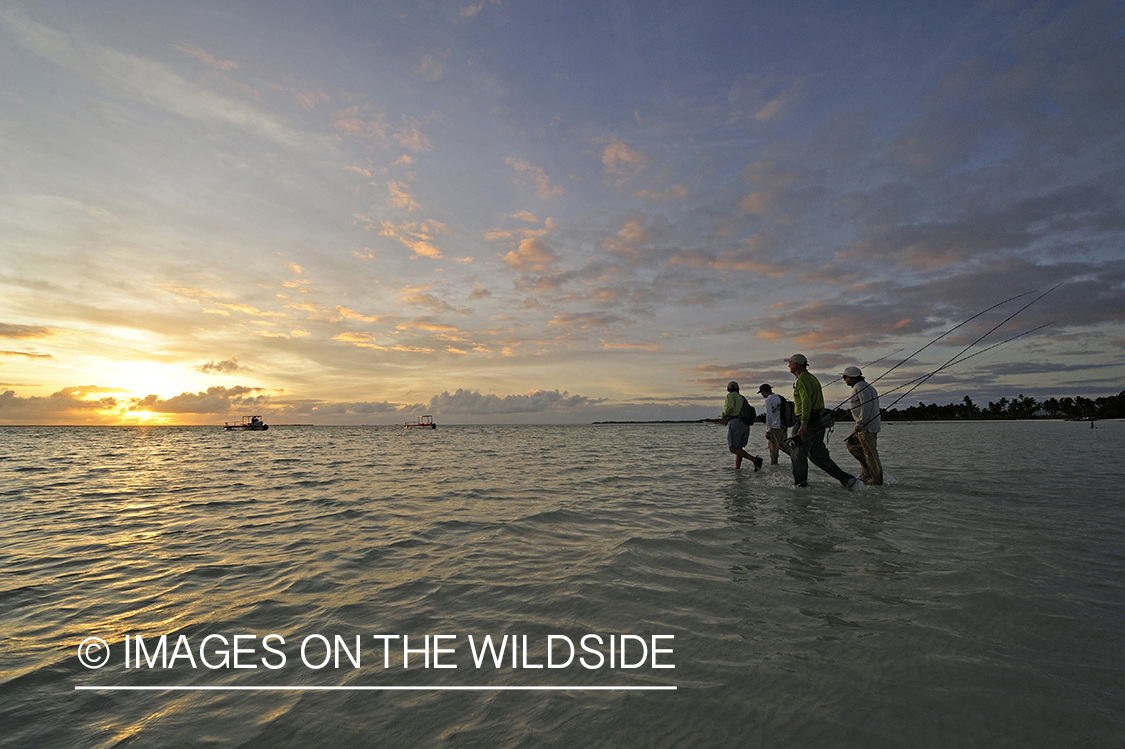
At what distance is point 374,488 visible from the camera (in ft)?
45.1

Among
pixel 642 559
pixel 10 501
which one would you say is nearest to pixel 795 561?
pixel 642 559

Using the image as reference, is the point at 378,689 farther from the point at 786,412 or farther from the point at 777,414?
the point at 777,414

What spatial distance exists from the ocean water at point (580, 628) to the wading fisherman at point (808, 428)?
2.54 metres

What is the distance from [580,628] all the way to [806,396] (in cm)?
942

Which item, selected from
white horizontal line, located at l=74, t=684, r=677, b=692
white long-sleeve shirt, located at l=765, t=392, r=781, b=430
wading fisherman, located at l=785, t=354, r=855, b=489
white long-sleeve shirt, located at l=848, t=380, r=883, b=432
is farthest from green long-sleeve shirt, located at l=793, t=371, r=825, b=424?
white horizontal line, located at l=74, t=684, r=677, b=692

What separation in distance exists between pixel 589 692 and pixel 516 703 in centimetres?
49

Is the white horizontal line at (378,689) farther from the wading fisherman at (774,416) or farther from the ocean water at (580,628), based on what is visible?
the wading fisherman at (774,416)

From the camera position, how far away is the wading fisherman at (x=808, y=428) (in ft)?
38.0

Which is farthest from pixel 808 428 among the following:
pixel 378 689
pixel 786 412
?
pixel 378 689

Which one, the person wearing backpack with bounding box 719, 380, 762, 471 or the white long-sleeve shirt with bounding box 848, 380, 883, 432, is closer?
the white long-sleeve shirt with bounding box 848, 380, 883, 432

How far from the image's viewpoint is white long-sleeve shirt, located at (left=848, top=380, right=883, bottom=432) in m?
12.2

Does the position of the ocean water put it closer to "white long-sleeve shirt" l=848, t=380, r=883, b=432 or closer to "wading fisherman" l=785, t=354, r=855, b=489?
"wading fisherman" l=785, t=354, r=855, b=489

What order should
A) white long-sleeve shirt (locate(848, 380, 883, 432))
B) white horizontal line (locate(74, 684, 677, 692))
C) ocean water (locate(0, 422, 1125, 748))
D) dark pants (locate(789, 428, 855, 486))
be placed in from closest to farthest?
ocean water (locate(0, 422, 1125, 748)) → white horizontal line (locate(74, 684, 677, 692)) → dark pants (locate(789, 428, 855, 486)) → white long-sleeve shirt (locate(848, 380, 883, 432))

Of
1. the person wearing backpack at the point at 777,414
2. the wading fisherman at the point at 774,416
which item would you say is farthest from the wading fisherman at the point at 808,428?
the wading fisherman at the point at 774,416
